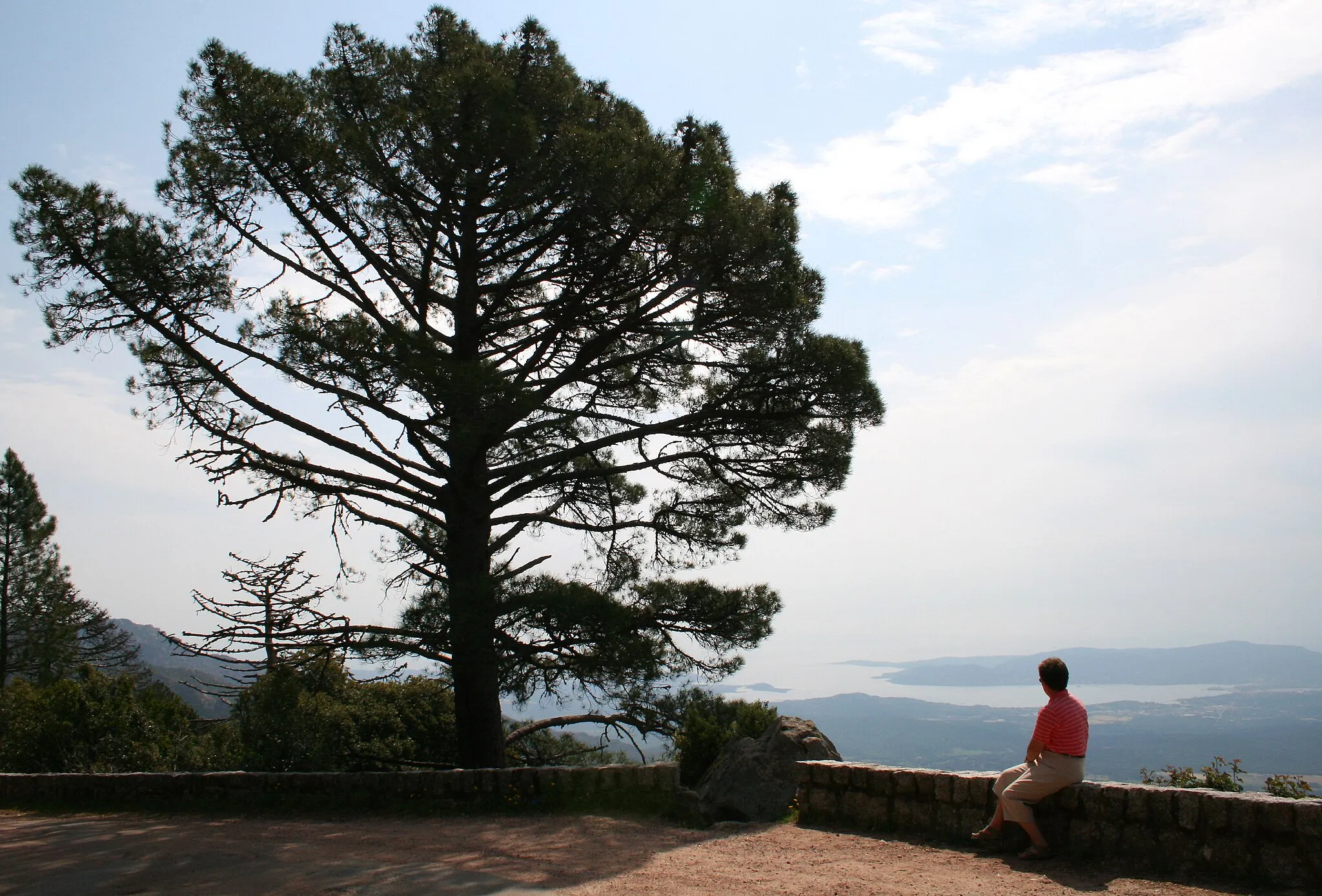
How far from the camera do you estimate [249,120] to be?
26.3 feet

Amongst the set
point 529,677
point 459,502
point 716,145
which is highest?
point 716,145

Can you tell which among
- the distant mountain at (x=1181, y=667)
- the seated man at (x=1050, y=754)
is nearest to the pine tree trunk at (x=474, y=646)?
the seated man at (x=1050, y=754)

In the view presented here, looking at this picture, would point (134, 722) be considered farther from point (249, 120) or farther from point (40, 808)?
point (249, 120)

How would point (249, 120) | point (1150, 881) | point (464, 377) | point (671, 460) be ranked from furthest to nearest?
point (671, 460), point (249, 120), point (464, 377), point (1150, 881)

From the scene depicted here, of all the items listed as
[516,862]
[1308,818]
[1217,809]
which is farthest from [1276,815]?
[516,862]

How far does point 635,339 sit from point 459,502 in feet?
8.32

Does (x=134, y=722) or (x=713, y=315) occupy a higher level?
(x=713, y=315)

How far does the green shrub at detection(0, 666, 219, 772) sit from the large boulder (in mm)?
6583

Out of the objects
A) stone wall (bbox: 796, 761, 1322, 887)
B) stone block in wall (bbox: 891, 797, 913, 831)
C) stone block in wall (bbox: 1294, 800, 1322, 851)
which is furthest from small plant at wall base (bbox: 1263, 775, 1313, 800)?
stone block in wall (bbox: 891, 797, 913, 831)

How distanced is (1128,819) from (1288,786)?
112cm

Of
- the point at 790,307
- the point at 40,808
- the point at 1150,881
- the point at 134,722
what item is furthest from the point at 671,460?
the point at 134,722

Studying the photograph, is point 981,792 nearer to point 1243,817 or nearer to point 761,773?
point 1243,817

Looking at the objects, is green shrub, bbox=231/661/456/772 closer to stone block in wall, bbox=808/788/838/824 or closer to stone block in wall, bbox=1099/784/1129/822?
stone block in wall, bbox=808/788/838/824

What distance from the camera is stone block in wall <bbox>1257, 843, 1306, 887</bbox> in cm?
391
